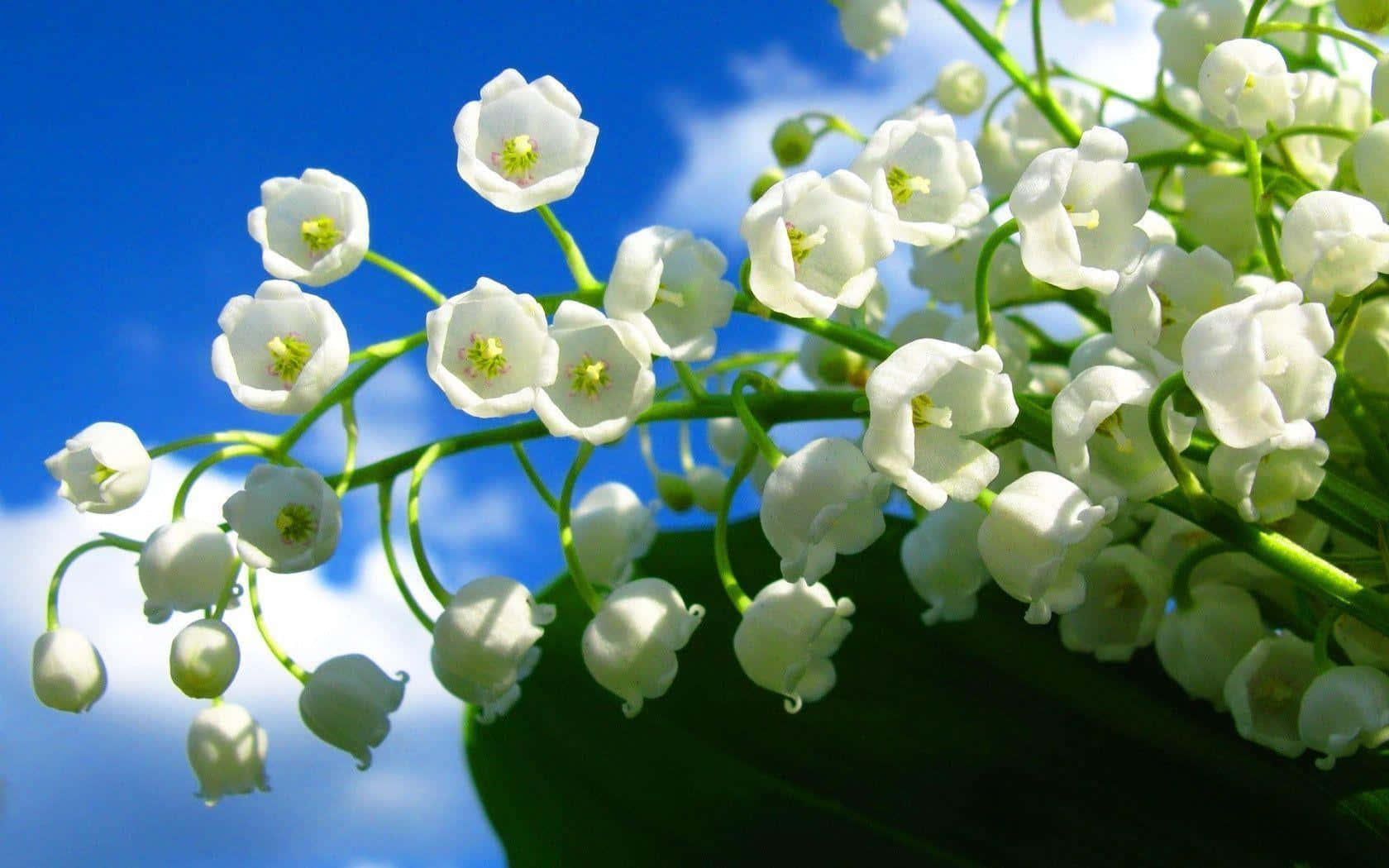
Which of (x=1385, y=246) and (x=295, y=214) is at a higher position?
(x=295, y=214)

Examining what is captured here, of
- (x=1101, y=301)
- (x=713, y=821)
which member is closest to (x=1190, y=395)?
(x=1101, y=301)

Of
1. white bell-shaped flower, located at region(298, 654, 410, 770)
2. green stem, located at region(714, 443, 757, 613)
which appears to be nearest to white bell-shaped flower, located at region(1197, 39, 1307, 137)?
green stem, located at region(714, 443, 757, 613)

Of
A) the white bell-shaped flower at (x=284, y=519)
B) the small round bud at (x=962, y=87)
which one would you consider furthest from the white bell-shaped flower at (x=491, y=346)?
the small round bud at (x=962, y=87)

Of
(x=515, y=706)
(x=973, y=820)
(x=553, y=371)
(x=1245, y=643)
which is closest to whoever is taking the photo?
(x=553, y=371)

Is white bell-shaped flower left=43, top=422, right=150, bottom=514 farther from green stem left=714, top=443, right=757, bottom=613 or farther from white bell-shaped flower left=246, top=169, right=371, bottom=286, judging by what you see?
green stem left=714, top=443, right=757, bottom=613

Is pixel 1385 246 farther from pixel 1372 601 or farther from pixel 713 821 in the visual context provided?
pixel 713 821

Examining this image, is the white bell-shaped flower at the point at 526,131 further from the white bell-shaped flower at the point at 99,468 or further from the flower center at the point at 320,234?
the white bell-shaped flower at the point at 99,468
